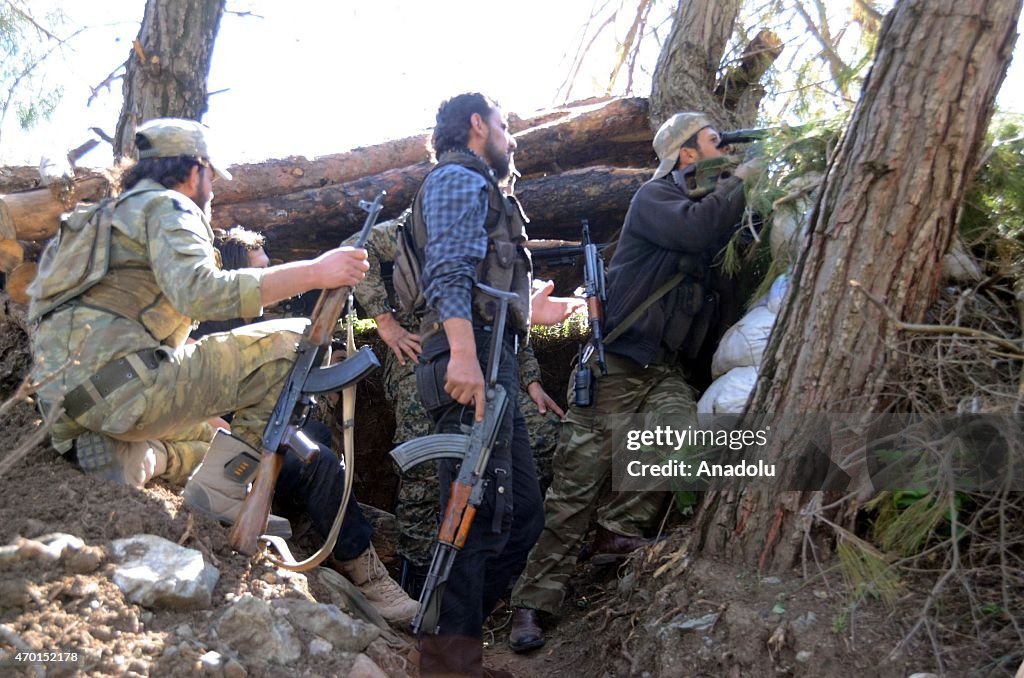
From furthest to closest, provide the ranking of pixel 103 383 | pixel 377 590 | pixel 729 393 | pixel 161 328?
1. pixel 729 393
2. pixel 377 590
3. pixel 161 328
4. pixel 103 383

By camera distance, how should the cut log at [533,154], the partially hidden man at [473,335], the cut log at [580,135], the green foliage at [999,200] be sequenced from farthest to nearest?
the cut log at [580,135] → the cut log at [533,154] → the green foliage at [999,200] → the partially hidden man at [473,335]

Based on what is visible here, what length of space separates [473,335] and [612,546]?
62.7 inches

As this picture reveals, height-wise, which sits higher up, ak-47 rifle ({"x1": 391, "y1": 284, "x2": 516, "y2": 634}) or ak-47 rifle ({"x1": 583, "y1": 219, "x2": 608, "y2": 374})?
ak-47 rifle ({"x1": 583, "y1": 219, "x2": 608, "y2": 374})

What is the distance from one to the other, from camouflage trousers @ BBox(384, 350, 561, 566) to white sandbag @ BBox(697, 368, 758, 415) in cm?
102

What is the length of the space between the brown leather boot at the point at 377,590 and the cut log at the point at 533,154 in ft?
11.6

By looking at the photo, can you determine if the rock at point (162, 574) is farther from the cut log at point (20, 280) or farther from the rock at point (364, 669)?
the cut log at point (20, 280)

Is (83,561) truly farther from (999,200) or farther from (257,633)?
(999,200)

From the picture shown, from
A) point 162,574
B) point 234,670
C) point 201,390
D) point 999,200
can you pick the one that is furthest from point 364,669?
point 999,200

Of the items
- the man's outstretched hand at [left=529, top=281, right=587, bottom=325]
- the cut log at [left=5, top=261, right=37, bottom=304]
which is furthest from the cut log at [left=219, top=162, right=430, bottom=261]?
the man's outstretched hand at [left=529, top=281, right=587, bottom=325]

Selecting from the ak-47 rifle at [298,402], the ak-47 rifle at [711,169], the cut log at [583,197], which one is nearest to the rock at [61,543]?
the ak-47 rifle at [298,402]

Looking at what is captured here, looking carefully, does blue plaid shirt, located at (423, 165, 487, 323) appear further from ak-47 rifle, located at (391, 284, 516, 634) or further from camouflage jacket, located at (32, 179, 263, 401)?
camouflage jacket, located at (32, 179, 263, 401)

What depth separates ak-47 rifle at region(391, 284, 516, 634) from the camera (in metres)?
3.68

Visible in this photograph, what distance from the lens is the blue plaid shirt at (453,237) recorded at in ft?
12.5

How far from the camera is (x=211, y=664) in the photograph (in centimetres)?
302
